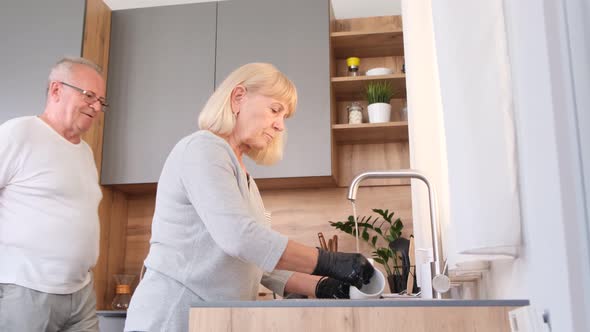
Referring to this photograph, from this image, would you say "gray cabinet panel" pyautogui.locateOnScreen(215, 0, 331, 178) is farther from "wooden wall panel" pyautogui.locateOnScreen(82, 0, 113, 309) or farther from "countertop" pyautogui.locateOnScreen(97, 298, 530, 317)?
"countertop" pyautogui.locateOnScreen(97, 298, 530, 317)

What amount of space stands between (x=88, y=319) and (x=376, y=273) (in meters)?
1.12

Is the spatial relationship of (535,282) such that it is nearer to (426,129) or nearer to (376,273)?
(376,273)

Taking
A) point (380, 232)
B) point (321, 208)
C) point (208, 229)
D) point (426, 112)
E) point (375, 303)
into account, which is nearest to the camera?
point (375, 303)

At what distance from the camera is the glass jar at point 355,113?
3031mm

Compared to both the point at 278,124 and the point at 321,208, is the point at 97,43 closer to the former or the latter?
the point at 321,208

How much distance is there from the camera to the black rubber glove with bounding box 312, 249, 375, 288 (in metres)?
1.31

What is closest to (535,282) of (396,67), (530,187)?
(530,187)

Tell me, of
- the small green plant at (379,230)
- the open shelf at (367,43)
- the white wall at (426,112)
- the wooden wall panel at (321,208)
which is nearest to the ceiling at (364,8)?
the open shelf at (367,43)

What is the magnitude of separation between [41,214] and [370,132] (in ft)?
5.06

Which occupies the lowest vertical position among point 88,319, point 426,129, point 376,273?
point 88,319

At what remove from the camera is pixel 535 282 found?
2.45ft

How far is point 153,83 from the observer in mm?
3082

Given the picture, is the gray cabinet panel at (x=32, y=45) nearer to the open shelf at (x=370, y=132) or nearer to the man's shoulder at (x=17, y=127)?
the man's shoulder at (x=17, y=127)

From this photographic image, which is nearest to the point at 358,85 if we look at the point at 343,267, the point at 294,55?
the point at 294,55
